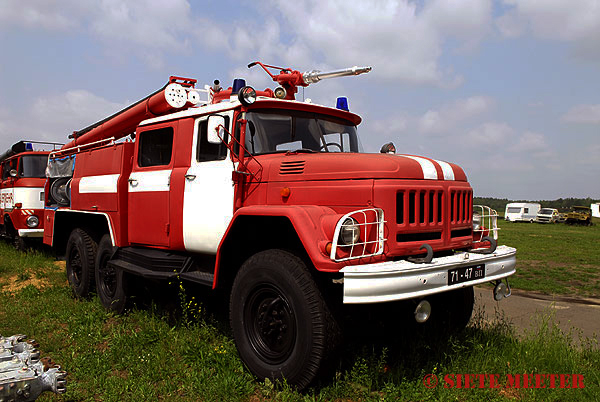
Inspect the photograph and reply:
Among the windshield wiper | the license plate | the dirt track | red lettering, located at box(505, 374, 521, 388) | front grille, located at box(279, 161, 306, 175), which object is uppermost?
the windshield wiper

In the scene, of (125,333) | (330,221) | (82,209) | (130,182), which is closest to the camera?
(330,221)

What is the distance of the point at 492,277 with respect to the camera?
4.20 meters

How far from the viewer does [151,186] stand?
5.67 metres

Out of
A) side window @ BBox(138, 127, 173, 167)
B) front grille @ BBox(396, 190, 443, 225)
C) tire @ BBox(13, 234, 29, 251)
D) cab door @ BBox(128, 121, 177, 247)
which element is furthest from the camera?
tire @ BBox(13, 234, 29, 251)

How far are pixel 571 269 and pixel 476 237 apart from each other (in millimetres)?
8771

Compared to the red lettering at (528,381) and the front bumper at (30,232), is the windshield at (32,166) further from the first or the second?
the red lettering at (528,381)

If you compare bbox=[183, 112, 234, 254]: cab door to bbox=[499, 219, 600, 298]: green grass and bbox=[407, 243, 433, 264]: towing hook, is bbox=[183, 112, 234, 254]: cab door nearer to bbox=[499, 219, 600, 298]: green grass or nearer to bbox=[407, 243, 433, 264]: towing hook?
bbox=[407, 243, 433, 264]: towing hook

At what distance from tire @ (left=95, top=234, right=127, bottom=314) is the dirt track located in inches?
177

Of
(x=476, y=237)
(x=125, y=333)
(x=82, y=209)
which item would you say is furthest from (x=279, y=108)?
(x=82, y=209)

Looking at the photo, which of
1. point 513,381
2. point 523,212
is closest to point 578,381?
point 513,381

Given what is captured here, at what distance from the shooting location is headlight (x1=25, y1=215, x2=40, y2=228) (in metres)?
11.9

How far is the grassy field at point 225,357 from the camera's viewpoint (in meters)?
3.86

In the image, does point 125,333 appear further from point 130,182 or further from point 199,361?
point 130,182

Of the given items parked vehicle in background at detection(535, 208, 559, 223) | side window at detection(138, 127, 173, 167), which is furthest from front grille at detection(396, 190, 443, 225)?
parked vehicle in background at detection(535, 208, 559, 223)
